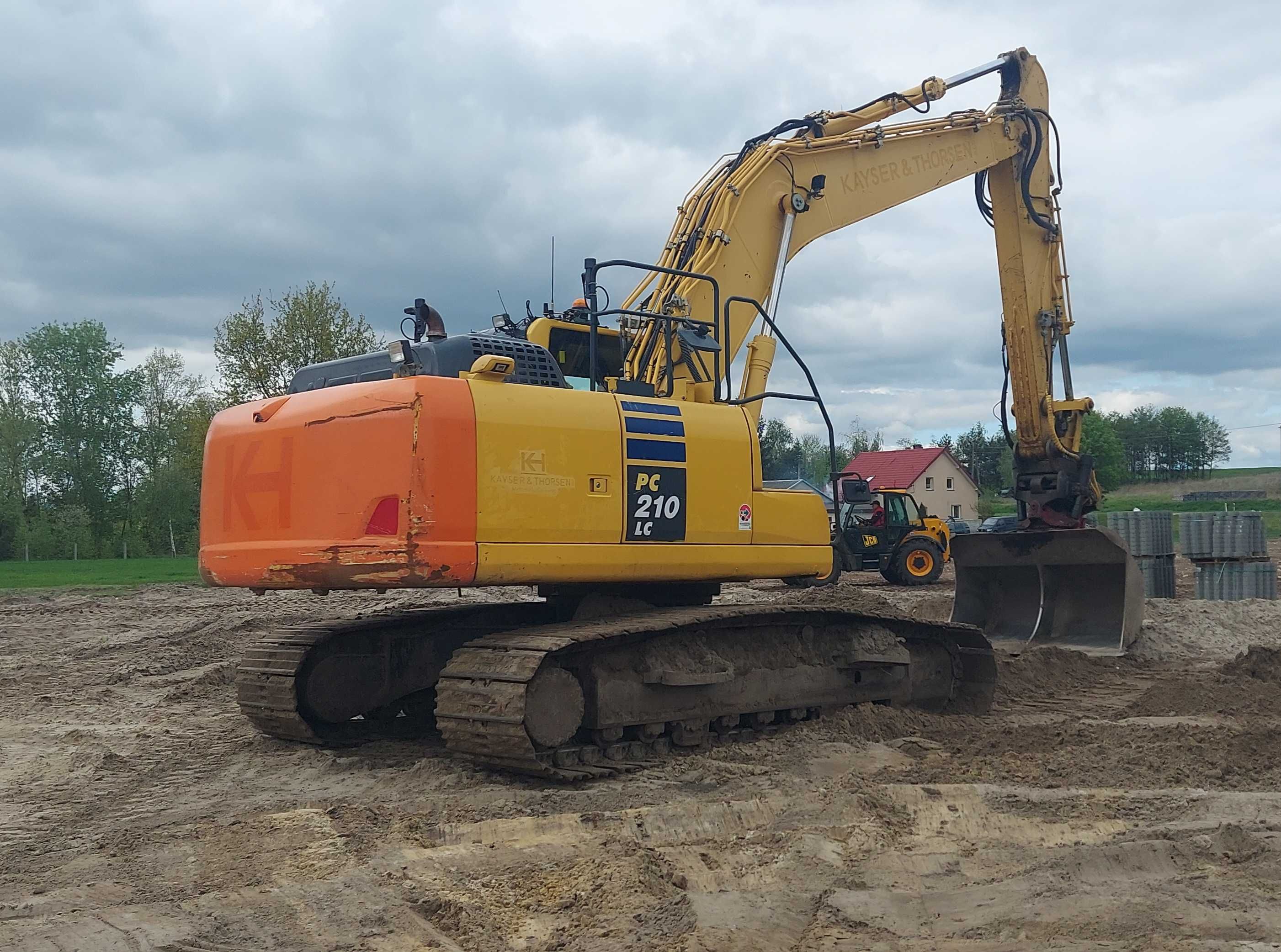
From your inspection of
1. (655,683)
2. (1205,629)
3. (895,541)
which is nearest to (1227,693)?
(1205,629)

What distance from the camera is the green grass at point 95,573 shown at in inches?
987

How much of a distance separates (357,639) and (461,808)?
2.14m

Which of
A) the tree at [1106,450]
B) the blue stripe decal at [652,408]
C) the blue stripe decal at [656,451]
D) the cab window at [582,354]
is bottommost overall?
the blue stripe decal at [656,451]

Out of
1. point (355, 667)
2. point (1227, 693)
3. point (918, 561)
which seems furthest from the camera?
point (918, 561)

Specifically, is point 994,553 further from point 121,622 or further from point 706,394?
point 121,622

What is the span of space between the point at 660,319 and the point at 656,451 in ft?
3.28

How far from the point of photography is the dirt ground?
407 cm

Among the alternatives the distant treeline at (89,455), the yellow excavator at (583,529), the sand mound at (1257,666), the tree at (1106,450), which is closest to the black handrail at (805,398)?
the yellow excavator at (583,529)

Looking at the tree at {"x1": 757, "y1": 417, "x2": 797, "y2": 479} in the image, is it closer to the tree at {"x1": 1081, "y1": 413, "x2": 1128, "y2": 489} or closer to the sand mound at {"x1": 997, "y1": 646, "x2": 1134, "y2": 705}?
the sand mound at {"x1": 997, "y1": 646, "x2": 1134, "y2": 705}

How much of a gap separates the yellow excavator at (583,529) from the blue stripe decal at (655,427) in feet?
0.05

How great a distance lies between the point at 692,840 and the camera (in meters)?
5.16

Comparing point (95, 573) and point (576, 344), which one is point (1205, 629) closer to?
point (576, 344)

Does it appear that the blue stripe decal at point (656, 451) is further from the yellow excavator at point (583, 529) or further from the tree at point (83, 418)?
the tree at point (83, 418)

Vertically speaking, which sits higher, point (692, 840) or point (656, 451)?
point (656, 451)
